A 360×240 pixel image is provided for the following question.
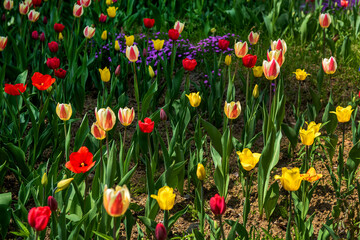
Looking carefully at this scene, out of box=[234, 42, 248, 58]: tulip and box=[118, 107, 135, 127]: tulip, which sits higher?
box=[234, 42, 248, 58]: tulip

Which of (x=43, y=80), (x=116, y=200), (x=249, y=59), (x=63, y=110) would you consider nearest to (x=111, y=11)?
(x=43, y=80)

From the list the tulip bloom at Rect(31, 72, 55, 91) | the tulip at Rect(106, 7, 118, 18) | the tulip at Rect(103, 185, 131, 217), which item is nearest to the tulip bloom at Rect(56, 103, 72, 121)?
the tulip bloom at Rect(31, 72, 55, 91)

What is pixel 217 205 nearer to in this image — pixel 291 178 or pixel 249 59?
Answer: pixel 291 178

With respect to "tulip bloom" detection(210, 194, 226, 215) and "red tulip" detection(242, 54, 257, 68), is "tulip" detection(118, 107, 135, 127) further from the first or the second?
"red tulip" detection(242, 54, 257, 68)

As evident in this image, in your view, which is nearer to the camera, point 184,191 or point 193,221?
point 193,221

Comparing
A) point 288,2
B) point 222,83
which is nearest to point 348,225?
point 222,83

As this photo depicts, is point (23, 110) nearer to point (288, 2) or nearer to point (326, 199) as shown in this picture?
point (326, 199)

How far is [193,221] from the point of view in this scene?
2186mm

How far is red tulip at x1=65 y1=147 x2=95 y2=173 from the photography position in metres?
1.56

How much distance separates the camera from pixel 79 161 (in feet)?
5.26

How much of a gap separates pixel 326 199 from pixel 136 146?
100cm

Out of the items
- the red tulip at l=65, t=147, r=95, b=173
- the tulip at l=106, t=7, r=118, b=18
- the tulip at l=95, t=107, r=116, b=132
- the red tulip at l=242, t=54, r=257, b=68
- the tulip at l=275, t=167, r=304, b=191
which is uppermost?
the tulip at l=95, t=107, r=116, b=132

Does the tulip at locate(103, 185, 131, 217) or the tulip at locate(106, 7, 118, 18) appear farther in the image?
the tulip at locate(106, 7, 118, 18)

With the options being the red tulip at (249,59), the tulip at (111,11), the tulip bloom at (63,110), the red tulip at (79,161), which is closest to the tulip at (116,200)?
the red tulip at (79,161)
